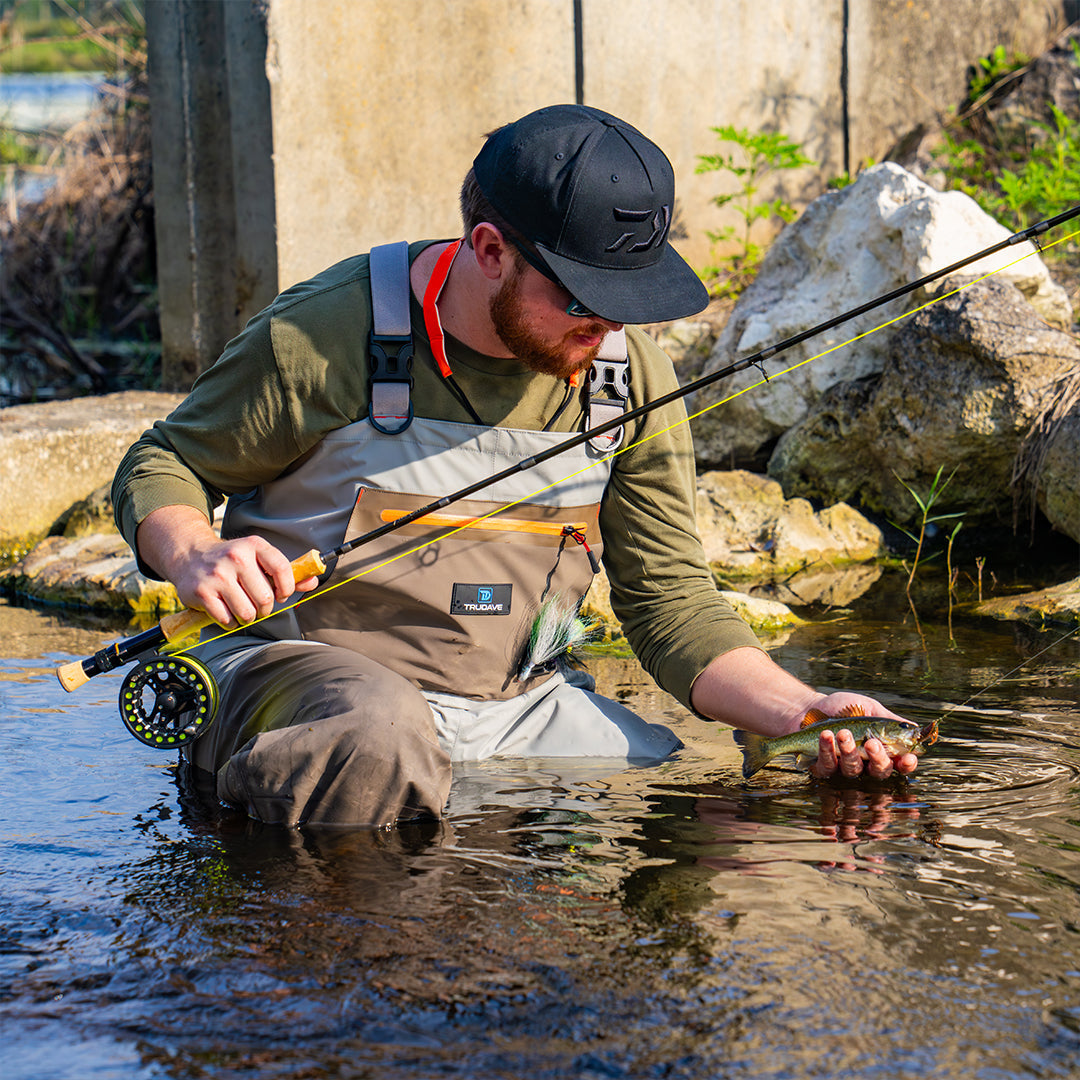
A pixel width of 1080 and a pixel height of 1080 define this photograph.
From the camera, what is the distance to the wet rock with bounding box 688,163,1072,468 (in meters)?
5.78

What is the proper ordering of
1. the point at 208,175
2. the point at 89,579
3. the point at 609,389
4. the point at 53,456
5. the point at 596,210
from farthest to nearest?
the point at 208,175, the point at 53,456, the point at 89,579, the point at 609,389, the point at 596,210

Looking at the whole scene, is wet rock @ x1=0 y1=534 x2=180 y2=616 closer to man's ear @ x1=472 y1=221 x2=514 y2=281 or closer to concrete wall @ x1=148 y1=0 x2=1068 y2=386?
concrete wall @ x1=148 y1=0 x2=1068 y2=386

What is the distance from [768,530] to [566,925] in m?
3.35

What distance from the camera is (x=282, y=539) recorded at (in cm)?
308

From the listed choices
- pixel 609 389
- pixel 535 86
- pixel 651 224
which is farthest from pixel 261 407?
pixel 535 86

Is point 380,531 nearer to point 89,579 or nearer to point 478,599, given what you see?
point 478,599

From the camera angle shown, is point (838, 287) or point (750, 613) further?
point (838, 287)

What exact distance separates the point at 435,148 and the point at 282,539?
12.8ft

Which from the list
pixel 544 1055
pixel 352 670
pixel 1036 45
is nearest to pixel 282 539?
pixel 352 670

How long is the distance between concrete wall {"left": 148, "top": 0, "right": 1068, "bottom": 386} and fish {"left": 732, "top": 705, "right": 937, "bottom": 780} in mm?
4025

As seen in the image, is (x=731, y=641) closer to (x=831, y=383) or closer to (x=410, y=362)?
(x=410, y=362)

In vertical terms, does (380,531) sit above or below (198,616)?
above

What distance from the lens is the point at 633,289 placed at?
268 cm

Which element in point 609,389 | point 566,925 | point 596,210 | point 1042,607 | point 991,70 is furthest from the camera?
point 991,70
